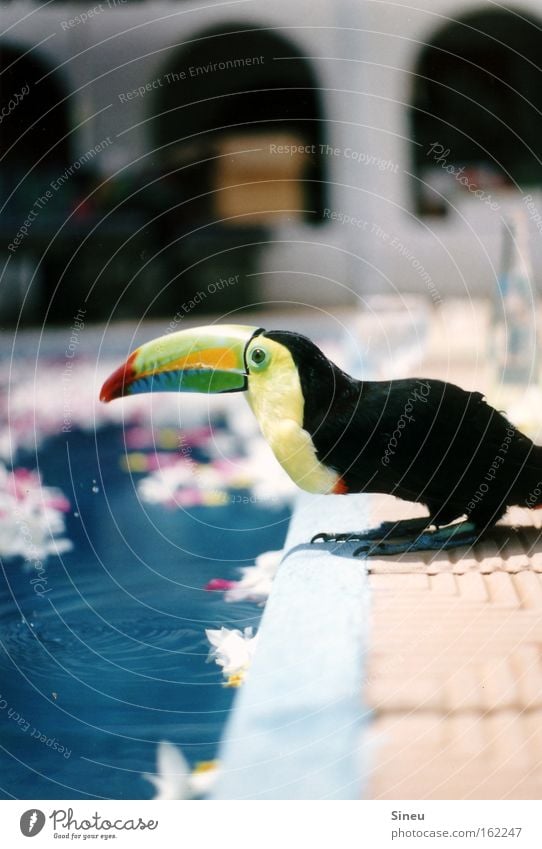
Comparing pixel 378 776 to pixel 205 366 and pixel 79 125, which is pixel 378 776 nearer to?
pixel 205 366

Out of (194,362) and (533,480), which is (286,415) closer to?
(194,362)

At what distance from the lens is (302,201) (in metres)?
3.38

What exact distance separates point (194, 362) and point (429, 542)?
36cm

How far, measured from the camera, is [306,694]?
1.06m

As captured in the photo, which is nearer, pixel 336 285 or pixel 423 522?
pixel 423 522

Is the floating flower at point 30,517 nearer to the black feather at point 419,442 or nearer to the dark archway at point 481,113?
the black feather at point 419,442

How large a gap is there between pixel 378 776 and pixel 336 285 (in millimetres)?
2645

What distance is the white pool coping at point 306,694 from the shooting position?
967 mm

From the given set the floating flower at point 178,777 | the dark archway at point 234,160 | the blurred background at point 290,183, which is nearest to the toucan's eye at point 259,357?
the floating flower at point 178,777

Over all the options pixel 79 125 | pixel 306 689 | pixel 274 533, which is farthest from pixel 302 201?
pixel 306 689

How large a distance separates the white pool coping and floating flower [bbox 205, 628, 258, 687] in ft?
0.12

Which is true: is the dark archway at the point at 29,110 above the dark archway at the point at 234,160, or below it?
below

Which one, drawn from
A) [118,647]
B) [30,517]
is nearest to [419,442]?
[118,647]

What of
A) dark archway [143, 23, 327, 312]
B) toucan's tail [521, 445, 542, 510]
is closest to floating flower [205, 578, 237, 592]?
toucan's tail [521, 445, 542, 510]
